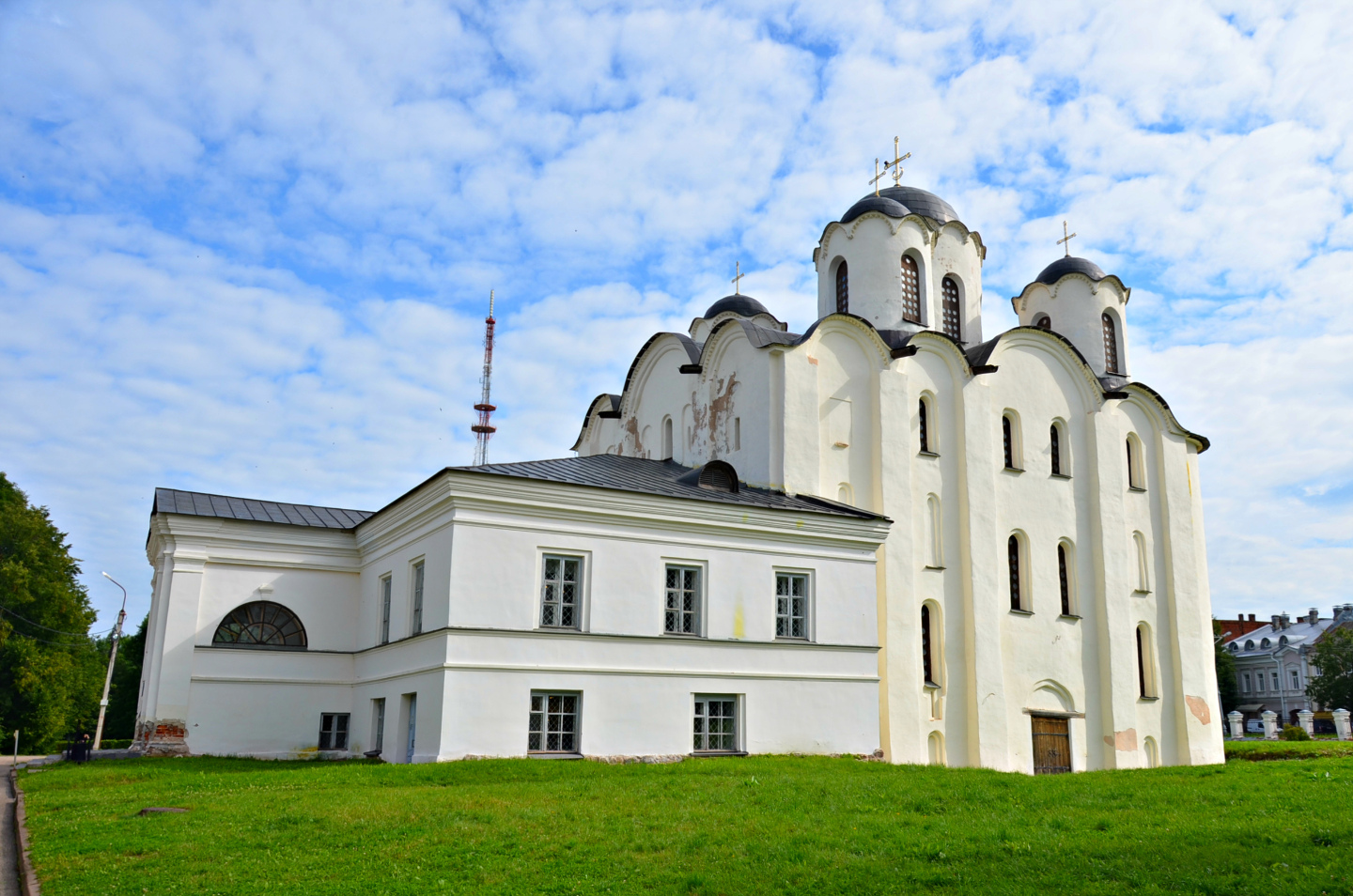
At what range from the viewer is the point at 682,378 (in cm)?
2675

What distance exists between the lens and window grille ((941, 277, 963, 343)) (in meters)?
29.2

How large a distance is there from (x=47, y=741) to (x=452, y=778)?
1520 inches

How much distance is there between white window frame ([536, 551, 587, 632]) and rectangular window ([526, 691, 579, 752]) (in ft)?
3.62

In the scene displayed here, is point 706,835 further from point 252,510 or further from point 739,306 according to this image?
point 739,306

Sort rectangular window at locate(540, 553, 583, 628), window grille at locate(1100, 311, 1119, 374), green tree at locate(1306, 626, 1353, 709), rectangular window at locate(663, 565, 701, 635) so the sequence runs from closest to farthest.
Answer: rectangular window at locate(540, 553, 583, 628), rectangular window at locate(663, 565, 701, 635), window grille at locate(1100, 311, 1119, 374), green tree at locate(1306, 626, 1353, 709)

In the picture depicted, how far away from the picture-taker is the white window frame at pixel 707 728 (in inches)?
718

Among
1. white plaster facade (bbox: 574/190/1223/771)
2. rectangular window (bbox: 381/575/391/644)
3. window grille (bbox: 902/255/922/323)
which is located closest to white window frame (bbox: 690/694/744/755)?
white plaster facade (bbox: 574/190/1223/771)

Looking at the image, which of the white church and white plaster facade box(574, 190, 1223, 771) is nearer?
the white church

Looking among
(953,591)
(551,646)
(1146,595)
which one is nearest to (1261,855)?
(551,646)

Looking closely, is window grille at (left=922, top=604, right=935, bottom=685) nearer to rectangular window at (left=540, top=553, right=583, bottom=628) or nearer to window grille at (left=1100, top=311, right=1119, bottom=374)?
rectangular window at (left=540, top=553, right=583, bottom=628)

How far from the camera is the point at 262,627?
21516 mm

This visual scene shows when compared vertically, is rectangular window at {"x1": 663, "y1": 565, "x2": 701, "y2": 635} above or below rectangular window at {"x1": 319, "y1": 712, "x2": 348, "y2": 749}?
above

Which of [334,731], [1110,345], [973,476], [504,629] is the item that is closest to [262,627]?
[334,731]

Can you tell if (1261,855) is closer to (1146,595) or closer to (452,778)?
(452,778)
